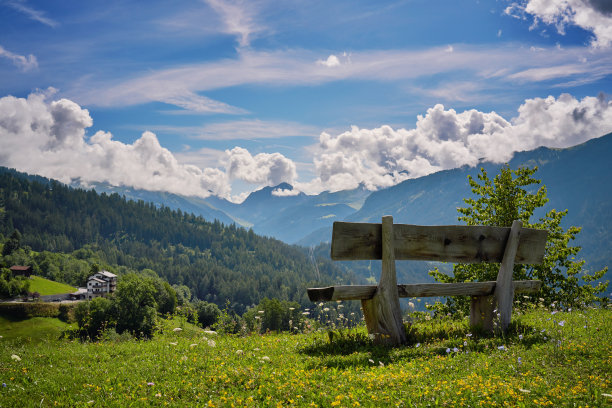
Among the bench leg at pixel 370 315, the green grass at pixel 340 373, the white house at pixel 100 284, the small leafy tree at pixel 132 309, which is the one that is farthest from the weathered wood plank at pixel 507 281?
the white house at pixel 100 284

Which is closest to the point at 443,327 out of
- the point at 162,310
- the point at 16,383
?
the point at 16,383

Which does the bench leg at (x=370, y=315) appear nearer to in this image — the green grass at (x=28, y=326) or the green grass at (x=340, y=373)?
the green grass at (x=340, y=373)

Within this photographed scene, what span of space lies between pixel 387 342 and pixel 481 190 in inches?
672

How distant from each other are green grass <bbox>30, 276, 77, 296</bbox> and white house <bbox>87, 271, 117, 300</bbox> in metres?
5.64

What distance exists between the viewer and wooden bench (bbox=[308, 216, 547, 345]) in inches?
261

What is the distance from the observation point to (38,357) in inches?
297

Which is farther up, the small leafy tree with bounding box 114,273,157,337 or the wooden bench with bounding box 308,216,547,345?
the wooden bench with bounding box 308,216,547,345

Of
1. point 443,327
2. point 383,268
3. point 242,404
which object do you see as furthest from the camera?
point 443,327

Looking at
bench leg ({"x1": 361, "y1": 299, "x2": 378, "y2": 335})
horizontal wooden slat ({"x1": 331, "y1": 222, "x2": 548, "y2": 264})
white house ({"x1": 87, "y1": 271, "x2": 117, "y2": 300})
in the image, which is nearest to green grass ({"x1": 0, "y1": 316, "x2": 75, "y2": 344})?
white house ({"x1": 87, "y1": 271, "x2": 117, "y2": 300})

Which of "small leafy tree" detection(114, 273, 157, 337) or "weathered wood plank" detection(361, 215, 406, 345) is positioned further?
"small leafy tree" detection(114, 273, 157, 337)

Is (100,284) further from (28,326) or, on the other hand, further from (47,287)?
(28,326)

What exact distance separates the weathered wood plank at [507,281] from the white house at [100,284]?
543 feet

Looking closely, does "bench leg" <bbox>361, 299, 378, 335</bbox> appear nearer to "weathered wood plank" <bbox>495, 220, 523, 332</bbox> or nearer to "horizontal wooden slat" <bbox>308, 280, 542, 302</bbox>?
"horizontal wooden slat" <bbox>308, 280, 542, 302</bbox>

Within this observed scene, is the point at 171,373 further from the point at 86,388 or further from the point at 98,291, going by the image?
the point at 98,291
